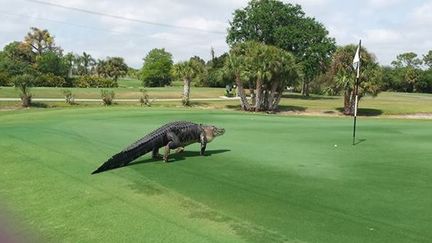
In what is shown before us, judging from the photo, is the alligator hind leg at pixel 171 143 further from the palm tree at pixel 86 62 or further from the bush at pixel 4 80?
the palm tree at pixel 86 62

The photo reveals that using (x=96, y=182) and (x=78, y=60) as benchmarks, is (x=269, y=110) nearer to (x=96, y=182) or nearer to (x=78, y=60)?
(x=96, y=182)

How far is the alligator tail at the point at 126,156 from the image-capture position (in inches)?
511

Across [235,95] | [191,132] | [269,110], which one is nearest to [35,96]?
[269,110]

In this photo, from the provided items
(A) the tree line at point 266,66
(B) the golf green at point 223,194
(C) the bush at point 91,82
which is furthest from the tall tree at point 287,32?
(B) the golf green at point 223,194

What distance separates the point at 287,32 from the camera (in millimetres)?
69250

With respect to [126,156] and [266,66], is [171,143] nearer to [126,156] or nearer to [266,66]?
[126,156]

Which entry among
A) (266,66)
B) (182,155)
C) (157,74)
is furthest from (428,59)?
(182,155)

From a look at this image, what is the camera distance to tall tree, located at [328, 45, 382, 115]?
49750mm

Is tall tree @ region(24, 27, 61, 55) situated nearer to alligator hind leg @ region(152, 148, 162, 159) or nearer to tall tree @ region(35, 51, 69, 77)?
tall tree @ region(35, 51, 69, 77)

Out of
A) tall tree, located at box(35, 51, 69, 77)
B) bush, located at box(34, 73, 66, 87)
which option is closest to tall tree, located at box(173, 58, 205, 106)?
bush, located at box(34, 73, 66, 87)

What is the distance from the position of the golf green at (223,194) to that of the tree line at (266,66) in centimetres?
3293

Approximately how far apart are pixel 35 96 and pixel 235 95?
100.0 feet

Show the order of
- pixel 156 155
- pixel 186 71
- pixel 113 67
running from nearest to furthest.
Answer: pixel 156 155, pixel 186 71, pixel 113 67

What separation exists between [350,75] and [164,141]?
1555 inches
